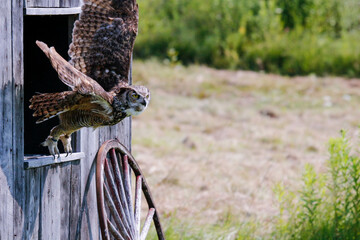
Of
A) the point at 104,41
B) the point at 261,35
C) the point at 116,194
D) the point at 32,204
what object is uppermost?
the point at 104,41

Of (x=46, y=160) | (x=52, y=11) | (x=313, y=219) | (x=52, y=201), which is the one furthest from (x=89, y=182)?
(x=313, y=219)

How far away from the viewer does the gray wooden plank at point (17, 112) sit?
9.99 feet

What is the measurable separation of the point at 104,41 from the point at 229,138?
5.62m

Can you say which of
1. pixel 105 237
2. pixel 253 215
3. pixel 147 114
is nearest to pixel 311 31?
pixel 147 114

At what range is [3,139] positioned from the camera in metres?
2.97

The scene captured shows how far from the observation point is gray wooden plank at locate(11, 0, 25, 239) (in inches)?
120

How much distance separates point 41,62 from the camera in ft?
13.6

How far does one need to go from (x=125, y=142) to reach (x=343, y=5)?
1095 centimetres

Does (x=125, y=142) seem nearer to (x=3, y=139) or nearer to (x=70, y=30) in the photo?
(x=70, y=30)

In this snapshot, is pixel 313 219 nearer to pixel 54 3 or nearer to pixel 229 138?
pixel 54 3

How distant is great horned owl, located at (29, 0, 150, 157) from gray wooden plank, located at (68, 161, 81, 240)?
0.18m

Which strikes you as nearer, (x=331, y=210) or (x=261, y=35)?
(x=331, y=210)

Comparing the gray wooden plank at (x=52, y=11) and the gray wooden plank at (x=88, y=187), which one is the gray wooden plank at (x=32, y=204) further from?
the gray wooden plank at (x=52, y=11)

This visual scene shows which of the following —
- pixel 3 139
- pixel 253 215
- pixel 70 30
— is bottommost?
pixel 253 215
